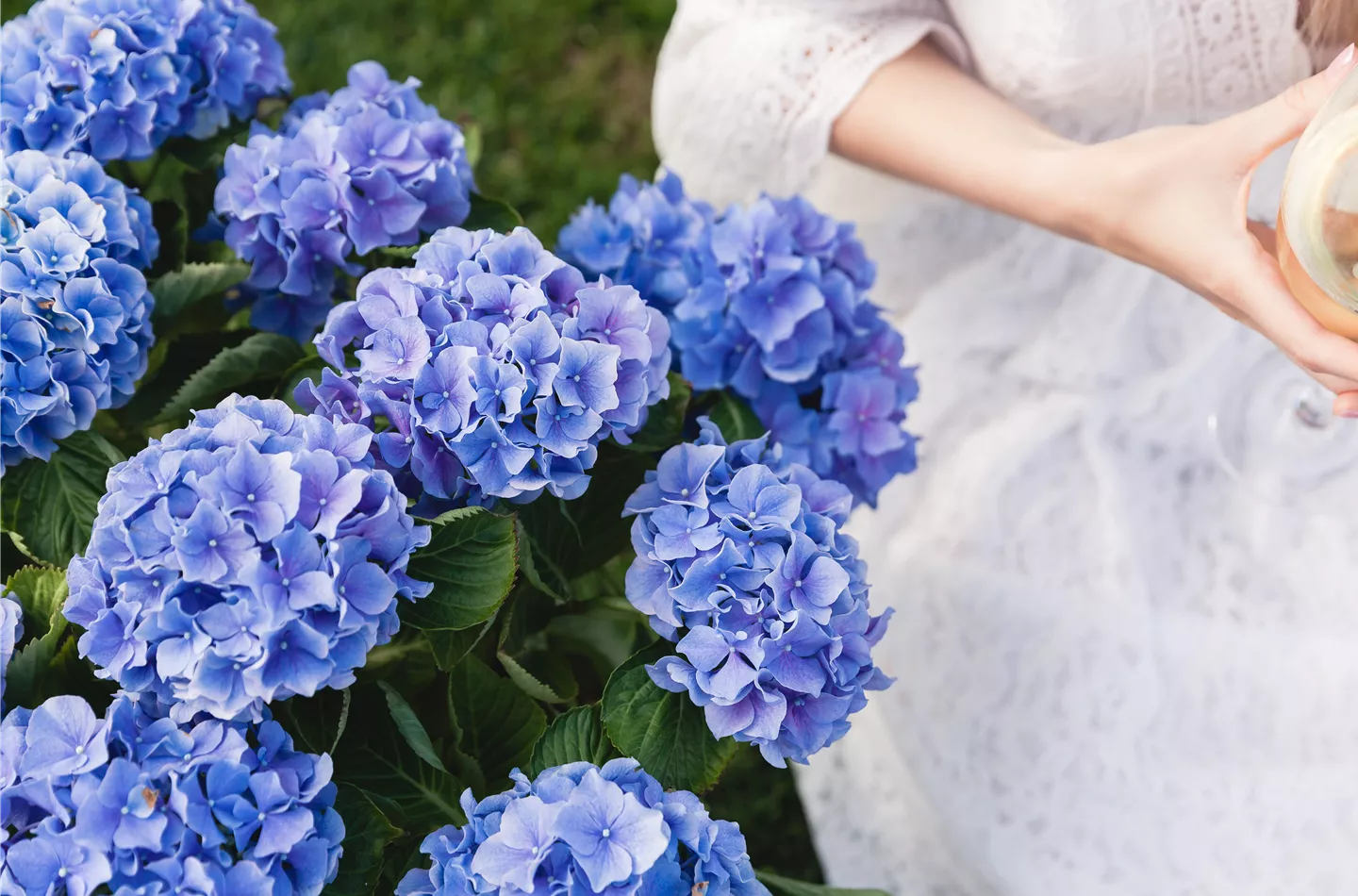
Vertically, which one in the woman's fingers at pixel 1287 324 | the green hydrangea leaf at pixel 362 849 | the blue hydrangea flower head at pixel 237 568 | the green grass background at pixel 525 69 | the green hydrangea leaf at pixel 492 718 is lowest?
the green grass background at pixel 525 69

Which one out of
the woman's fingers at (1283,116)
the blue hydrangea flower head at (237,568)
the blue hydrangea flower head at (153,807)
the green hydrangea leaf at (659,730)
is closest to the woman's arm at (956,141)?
the woman's fingers at (1283,116)

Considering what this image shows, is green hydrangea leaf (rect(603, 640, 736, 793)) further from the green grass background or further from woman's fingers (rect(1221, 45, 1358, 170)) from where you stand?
the green grass background

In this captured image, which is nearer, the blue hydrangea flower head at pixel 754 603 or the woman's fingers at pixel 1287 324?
the blue hydrangea flower head at pixel 754 603

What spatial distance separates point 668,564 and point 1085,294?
0.66m

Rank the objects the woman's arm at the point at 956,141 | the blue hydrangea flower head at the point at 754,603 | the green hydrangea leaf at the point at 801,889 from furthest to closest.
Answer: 1. the woman's arm at the point at 956,141
2. the green hydrangea leaf at the point at 801,889
3. the blue hydrangea flower head at the point at 754,603

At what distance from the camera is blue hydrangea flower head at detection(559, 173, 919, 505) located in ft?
3.11

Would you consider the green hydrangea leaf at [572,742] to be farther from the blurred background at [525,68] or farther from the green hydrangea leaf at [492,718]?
the blurred background at [525,68]

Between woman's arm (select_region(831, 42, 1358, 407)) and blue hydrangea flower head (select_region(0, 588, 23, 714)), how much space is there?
832mm

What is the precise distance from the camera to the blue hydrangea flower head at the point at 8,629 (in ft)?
2.35

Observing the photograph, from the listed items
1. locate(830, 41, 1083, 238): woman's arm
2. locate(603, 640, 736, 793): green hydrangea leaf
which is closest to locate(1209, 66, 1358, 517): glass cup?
locate(830, 41, 1083, 238): woman's arm

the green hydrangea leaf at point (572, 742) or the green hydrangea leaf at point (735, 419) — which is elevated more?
the green hydrangea leaf at point (735, 419)

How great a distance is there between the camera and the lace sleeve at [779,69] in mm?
1140

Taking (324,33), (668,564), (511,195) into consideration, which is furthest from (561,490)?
(324,33)

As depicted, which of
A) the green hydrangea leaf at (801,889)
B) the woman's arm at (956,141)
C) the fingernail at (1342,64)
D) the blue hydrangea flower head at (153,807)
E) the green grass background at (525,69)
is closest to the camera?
the blue hydrangea flower head at (153,807)
